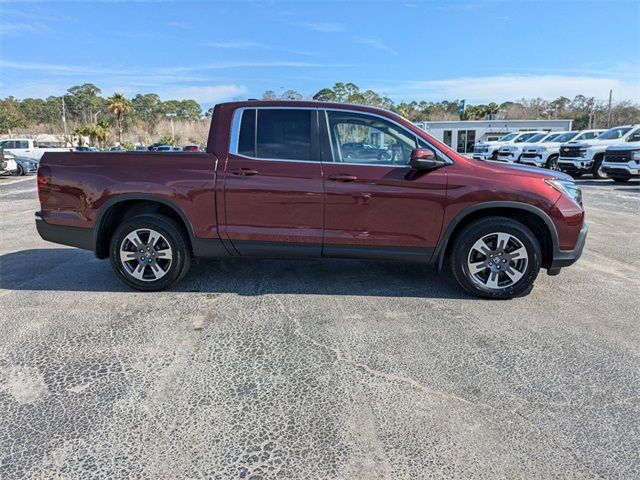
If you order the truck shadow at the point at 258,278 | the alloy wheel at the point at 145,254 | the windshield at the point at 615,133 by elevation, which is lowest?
the truck shadow at the point at 258,278

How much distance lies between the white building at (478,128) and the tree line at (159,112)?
10.7 meters

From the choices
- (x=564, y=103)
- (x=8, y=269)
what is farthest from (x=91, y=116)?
(x=8, y=269)

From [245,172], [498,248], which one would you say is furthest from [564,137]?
[245,172]

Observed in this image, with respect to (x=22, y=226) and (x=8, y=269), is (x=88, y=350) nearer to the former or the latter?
(x=8, y=269)

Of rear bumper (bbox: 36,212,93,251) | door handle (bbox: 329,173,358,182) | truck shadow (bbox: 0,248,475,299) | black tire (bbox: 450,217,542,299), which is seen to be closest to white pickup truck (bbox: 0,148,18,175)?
truck shadow (bbox: 0,248,475,299)

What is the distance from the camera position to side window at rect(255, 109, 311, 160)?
414cm

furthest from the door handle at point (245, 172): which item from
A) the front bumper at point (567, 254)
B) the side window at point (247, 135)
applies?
the front bumper at point (567, 254)

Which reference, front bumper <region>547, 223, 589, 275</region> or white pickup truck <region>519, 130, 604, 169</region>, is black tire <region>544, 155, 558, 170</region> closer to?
white pickup truck <region>519, 130, 604, 169</region>

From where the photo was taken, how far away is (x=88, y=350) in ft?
10.6

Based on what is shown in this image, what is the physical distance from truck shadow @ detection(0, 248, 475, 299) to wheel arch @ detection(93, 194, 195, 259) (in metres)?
0.53

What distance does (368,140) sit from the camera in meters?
4.18

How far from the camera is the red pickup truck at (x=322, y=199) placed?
404 cm

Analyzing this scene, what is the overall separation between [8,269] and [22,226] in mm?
3305

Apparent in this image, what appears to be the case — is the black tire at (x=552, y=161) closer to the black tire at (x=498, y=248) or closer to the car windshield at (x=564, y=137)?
the car windshield at (x=564, y=137)
